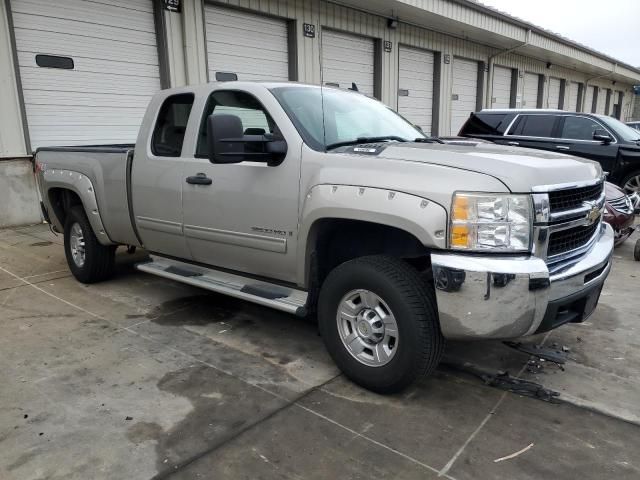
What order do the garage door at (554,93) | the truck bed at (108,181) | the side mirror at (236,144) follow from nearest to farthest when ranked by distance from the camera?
the side mirror at (236,144)
the truck bed at (108,181)
the garage door at (554,93)

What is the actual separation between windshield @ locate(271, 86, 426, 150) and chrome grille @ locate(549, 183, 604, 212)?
1.38m

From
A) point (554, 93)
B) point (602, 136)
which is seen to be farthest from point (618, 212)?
point (554, 93)

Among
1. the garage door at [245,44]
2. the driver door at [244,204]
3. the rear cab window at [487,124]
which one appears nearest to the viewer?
the driver door at [244,204]

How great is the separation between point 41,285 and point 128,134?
5394mm

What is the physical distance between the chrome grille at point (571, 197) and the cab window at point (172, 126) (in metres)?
2.92

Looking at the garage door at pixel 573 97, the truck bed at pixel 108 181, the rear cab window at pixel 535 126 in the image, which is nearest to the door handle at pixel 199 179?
the truck bed at pixel 108 181

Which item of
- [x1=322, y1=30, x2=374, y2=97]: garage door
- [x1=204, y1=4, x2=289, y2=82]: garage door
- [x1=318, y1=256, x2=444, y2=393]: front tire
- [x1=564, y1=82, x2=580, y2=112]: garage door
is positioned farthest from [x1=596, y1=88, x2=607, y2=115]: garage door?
[x1=318, y1=256, x2=444, y2=393]: front tire

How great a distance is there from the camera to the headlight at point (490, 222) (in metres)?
2.80

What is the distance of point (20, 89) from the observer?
8484 millimetres

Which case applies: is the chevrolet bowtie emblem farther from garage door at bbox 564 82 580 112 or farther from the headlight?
garage door at bbox 564 82 580 112

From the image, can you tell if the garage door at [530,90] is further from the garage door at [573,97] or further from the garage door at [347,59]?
the garage door at [347,59]

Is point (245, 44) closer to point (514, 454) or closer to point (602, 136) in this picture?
point (602, 136)

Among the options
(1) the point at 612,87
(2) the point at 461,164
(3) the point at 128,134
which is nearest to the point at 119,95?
(3) the point at 128,134

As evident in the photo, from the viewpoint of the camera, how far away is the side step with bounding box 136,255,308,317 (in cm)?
367
